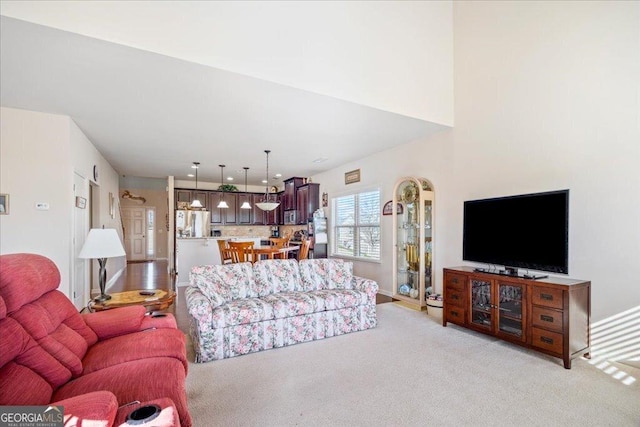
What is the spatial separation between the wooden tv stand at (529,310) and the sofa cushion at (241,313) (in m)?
2.23

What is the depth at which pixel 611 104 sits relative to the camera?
2881 millimetres

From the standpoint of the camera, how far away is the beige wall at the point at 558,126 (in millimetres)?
2801

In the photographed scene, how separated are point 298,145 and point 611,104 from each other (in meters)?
3.93

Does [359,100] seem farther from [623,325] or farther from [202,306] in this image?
[623,325]

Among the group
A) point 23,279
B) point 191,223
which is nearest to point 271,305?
point 23,279

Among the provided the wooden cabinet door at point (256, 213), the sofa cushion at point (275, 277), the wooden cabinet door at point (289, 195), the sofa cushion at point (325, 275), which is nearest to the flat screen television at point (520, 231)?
the sofa cushion at point (325, 275)

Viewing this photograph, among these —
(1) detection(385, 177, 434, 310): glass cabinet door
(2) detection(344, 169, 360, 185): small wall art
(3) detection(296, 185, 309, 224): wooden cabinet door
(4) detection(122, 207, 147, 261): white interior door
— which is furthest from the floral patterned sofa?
(4) detection(122, 207, 147, 261): white interior door

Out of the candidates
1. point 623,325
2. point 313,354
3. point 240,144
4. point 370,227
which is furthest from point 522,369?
point 240,144

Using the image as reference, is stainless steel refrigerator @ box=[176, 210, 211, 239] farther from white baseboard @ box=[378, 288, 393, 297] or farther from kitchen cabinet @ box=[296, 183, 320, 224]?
white baseboard @ box=[378, 288, 393, 297]

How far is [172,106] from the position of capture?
3.65 m

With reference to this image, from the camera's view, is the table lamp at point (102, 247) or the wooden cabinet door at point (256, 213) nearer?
the table lamp at point (102, 247)

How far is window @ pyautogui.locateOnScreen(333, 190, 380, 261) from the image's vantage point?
20.1 feet

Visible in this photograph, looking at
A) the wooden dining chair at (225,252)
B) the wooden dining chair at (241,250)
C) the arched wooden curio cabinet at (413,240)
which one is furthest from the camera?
the wooden dining chair at (225,252)

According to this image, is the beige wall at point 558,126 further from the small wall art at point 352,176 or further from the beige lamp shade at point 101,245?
the beige lamp shade at point 101,245
